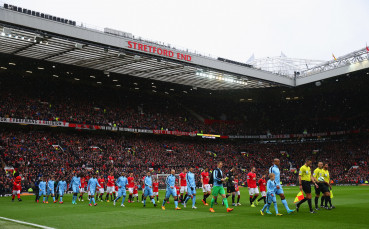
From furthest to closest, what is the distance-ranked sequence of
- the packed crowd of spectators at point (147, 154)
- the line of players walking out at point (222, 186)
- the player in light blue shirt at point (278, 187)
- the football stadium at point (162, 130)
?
the packed crowd of spectators at point (147, 154), the football stadium at point (162, 130), the line of players walking out at point (222, 186), the player in light blue shirt at point (278, 187)

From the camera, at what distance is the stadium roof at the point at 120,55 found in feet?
92.1

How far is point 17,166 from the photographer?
36688mm

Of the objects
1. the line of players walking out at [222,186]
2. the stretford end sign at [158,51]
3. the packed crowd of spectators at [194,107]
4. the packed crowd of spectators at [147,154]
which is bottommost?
the line of players walking out at [222,186]

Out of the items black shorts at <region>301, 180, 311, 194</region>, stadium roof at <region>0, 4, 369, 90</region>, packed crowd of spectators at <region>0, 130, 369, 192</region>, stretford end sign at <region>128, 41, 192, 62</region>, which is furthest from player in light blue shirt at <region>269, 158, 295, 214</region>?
stretford end sign at <region>128, 41, 192, 62</region>

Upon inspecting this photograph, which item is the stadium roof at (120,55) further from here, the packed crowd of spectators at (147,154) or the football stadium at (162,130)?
the packed crowd of spectators at (147,154)

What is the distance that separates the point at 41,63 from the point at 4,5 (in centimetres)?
1366

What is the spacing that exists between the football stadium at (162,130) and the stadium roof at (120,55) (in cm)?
12

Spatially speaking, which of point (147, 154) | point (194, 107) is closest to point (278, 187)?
point (147, 154)

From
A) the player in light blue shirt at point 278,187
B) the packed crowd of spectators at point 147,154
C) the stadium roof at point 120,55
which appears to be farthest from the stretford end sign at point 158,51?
the player in light blue shirt at point 278,187

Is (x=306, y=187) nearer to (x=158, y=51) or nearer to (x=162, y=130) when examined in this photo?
(x=158, y=51)

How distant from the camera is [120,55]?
34.5m

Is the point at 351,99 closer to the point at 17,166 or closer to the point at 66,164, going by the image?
the point at 66,164

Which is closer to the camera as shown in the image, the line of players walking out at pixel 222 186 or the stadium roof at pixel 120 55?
the line of players walking out at pixel 222 186

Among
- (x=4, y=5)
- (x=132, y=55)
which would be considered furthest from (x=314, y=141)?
(x=4, y=5)
